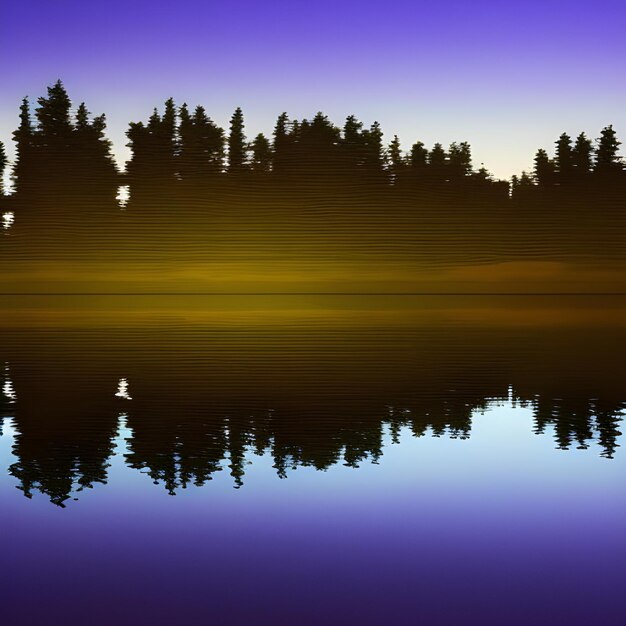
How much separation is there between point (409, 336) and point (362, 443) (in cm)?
989

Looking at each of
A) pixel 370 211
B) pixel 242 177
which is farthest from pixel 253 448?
pixel 370 211

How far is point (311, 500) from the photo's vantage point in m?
3.82

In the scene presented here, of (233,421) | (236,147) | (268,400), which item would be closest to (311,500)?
(233,421)

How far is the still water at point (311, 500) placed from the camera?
9.04 feet

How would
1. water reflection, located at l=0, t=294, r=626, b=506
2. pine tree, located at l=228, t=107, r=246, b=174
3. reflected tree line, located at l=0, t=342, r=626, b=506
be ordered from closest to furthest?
reflected tree line, located at l=0, t=342, r=626, b=506
water reflection, located at l=0, t=294, r=626, b=506
pine tree, located at l=228, t=107, r=246, b=174

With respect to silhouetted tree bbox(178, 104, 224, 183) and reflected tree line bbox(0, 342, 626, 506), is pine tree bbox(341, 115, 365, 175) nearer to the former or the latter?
Answer: silhouetted tree bbox(178, 104, 224, 183)

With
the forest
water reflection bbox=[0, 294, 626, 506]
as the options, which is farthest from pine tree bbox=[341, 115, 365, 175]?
water reflection bbox=[0, 294, 626, 506]

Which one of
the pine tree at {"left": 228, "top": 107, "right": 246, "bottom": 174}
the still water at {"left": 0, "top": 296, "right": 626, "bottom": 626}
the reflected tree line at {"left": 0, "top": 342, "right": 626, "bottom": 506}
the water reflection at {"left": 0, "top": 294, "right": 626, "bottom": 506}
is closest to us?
the still water at {"left": 0, "top": 296, "right": 626, "bottom": 626}

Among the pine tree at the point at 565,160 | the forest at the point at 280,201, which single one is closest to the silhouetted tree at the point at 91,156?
the forest at the point at 280,201

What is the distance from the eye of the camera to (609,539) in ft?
11.0

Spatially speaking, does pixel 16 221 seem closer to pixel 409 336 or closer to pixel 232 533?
pixel 409 336

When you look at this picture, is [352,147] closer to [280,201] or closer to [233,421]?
[280,201]

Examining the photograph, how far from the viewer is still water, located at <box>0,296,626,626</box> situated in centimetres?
276

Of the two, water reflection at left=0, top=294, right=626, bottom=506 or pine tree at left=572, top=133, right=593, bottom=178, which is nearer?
water reflection at left=0, top=294, right=626, bottom=506
